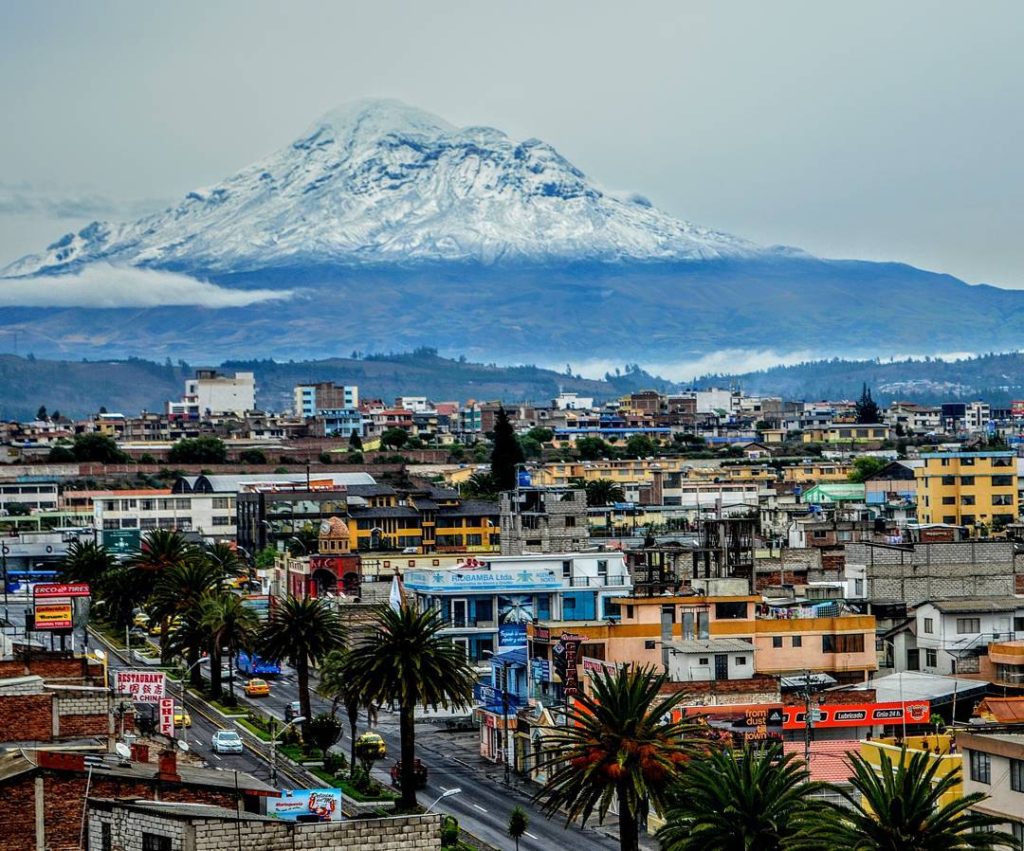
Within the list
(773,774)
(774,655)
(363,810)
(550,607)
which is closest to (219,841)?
(773,774)

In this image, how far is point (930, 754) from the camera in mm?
56562

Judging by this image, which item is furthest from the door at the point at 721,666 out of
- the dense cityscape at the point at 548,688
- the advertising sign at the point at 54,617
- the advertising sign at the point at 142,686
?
the advertising sign at the point at 54,617

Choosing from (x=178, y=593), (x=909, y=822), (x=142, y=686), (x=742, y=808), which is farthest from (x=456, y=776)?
(x=909, y=822)

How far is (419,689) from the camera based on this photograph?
8325 centimetres

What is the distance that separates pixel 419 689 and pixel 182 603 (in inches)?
1591

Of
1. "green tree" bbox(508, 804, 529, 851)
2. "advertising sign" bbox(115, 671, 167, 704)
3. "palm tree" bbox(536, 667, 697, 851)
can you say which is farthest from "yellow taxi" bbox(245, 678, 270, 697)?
"palm tree" bbox(536, 667, 697, 851)

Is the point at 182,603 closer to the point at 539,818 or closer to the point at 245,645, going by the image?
the point at 245,645

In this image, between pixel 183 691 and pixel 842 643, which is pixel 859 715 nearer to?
pixel 842 643

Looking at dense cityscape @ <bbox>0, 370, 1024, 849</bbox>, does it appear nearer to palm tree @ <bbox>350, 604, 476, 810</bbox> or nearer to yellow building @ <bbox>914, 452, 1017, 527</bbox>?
palm tree @ <bbox>350, 604, 476, 810</bbox>

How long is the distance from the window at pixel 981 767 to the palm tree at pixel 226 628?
201 ft

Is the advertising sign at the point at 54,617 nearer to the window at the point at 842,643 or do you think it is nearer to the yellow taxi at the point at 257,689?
the window at the point at 842,643

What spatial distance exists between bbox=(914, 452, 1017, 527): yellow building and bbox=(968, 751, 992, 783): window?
113115mm

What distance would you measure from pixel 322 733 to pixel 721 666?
18043 millimetres

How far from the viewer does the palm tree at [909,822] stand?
4788 centimetres
